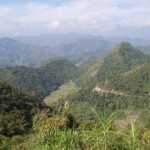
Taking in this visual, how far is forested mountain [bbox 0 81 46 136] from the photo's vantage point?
69494 mm

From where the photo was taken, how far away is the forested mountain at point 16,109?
69.5 meters

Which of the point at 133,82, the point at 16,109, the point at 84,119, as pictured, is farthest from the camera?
the point at 133,82

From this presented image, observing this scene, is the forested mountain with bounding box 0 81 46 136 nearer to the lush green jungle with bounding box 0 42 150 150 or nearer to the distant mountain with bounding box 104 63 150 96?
the lush green jungle with bounding box 0 42 150 150

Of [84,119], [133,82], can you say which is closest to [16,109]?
[84,119]

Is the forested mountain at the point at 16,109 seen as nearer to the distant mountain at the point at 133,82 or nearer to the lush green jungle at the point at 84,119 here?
the lush green jungle at the point at 84,119

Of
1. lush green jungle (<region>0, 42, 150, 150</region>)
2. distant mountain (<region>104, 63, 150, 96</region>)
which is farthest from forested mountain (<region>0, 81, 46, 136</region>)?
distant mountain (<region>104, 63, 150, 96</region>)

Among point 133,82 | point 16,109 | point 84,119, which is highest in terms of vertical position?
point 16,109

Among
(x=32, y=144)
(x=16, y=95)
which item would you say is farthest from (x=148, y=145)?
(x=16, y=95)

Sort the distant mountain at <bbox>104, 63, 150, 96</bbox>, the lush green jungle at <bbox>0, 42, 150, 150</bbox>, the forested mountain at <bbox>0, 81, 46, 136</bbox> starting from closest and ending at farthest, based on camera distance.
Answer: the lush green jungle at <bbox>0, 42, 150, 150</bbox>
the forested mountain at <bbox>0, 81, 46, 136</bbox>
the distant mountain at <bbox>104, 63, 150, 96</bbox>

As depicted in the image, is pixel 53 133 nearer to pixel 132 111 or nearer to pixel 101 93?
pixel 132 111

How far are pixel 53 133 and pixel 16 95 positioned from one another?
9125 centimetres

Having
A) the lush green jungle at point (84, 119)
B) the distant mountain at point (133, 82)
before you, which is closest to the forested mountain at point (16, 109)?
the lush green jungle at point (84, 119)

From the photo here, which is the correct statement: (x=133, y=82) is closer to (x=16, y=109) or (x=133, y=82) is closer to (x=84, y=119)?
(x=84, y=119)

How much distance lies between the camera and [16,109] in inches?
3625
